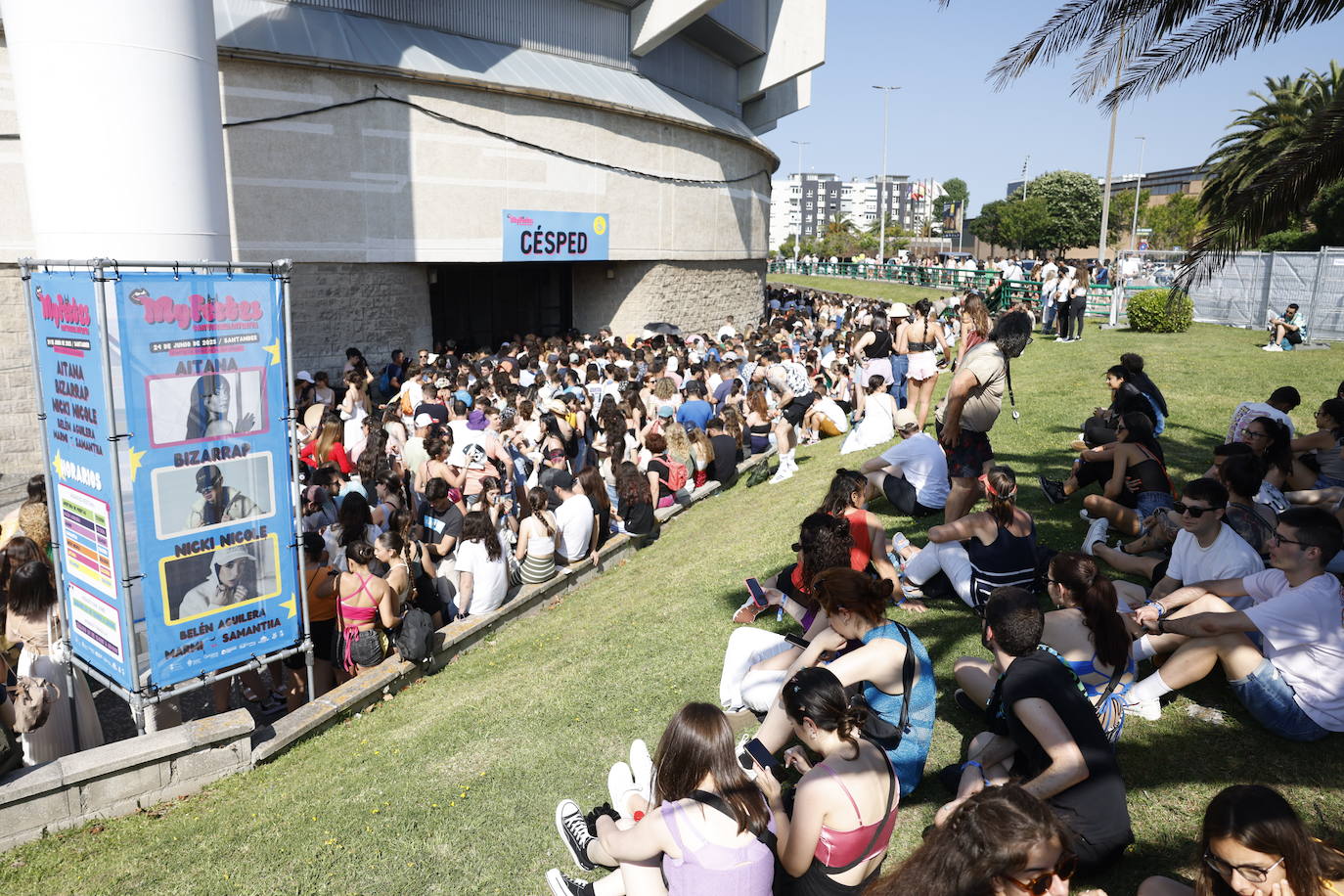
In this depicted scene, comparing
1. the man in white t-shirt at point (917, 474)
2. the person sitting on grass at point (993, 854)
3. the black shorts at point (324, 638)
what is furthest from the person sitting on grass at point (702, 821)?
the man in white t-shirt at point (917, 474)

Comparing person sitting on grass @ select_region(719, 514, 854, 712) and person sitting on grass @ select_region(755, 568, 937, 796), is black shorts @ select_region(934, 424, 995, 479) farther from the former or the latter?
person sitting on grass @ select_region(755, 568, 937, 796)

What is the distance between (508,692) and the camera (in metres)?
6.32

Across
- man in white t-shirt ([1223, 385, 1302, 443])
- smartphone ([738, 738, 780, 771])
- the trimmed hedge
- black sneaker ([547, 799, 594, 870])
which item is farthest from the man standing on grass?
the trimmed hedge

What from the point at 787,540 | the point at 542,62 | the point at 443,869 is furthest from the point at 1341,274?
the point at 443,869

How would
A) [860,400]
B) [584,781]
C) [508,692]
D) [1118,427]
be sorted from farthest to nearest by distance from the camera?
1. [860,400]
2. [1118,427]
3. [508,692]
4. [584,781]

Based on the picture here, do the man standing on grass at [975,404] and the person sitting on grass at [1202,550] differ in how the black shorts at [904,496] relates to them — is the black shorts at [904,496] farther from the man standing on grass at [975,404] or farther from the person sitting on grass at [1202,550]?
the person sitting on grass at [1202,550]

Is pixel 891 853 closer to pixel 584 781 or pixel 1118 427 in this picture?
pixel 584 781

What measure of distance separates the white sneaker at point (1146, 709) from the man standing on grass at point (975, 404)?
1982 millimetres

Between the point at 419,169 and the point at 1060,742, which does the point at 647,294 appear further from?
the point at 1060,742

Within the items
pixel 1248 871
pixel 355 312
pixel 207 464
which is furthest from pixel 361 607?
pixel 355 312

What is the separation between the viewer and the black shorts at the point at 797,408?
13.4 m

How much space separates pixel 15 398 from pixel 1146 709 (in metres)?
16.8

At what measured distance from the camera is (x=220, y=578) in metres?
5.60

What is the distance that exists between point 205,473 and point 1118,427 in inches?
287
